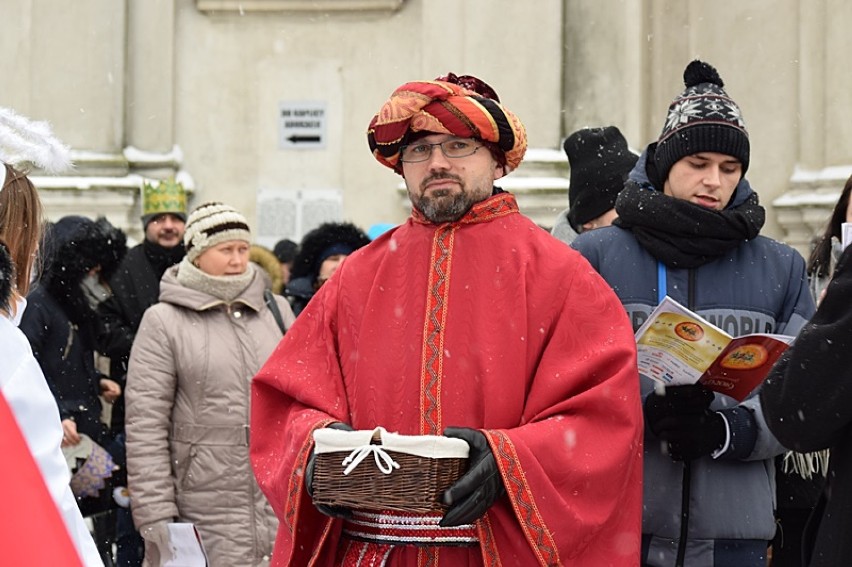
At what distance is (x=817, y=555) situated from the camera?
10.5 feet

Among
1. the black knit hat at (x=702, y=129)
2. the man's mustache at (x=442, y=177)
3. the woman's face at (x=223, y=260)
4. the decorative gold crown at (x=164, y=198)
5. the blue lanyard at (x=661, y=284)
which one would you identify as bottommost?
the woman's face at (x=223, y=260)

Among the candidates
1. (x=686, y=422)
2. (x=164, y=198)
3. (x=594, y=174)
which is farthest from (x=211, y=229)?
(x=686, y=422)

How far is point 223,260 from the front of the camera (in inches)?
259

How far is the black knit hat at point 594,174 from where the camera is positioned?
5781 mm

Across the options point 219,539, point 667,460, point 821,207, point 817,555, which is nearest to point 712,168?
point 667,460

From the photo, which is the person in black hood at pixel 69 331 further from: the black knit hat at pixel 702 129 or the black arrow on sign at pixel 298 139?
the black arrow on sign at pixel 298 139

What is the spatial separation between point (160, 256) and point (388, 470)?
5.38 meters

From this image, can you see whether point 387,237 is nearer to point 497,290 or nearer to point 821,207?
point 497,290

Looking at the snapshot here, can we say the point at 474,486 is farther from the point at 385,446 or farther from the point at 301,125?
the point at 301,125

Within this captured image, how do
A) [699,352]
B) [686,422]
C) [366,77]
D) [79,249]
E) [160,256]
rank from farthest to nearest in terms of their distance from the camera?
[366,77] → [160,256] → [79,249] → [686,422] → [699,352]

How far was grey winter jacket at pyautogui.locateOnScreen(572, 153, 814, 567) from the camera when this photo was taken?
13.1ft

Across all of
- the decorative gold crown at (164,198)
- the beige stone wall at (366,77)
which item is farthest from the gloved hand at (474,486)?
the beige stone wall at (366,77)

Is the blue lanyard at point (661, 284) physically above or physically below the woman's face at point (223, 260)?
above

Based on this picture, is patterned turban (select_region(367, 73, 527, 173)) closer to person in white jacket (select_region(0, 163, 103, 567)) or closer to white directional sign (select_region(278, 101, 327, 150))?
person in white jacket (select_region(0, 163, 103, 567))
